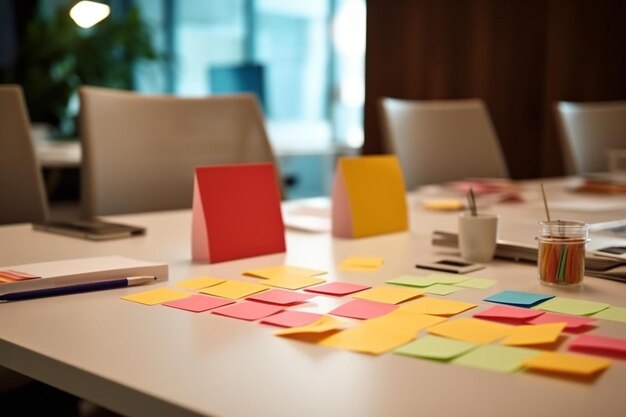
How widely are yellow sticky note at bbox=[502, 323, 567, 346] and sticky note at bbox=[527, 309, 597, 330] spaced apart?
0.5 inches

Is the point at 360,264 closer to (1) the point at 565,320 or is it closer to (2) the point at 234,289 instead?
(2) the point at 234,289

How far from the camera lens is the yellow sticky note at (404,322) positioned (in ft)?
2.57

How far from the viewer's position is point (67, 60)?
5805mm

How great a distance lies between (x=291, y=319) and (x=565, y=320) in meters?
0.29

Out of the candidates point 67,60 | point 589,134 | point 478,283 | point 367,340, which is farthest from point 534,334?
point 67,60

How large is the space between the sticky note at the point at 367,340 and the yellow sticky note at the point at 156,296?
0.25 meters

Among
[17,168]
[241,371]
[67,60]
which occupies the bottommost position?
[241,371]


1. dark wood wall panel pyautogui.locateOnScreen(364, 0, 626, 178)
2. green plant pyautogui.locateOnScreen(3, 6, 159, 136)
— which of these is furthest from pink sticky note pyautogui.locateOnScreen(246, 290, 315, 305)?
green plant pyautogui.locateOnScreen(3, 6, 159, 136)

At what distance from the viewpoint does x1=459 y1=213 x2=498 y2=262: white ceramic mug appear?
1.18 metres

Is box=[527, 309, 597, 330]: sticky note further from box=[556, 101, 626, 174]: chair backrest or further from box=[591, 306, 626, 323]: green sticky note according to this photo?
box=[556, 101, 626, 174]: chair backrest

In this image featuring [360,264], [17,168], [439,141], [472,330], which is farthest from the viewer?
[439,141]

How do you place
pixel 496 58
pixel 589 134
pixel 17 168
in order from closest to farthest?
Answer: pixel 17 168 → pixel 589 134 → pixel 496 58

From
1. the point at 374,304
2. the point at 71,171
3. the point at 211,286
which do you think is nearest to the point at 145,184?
the point at 211,286

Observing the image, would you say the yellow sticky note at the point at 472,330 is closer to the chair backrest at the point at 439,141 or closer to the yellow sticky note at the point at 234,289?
the yellow sticky note at the point at 234,289
